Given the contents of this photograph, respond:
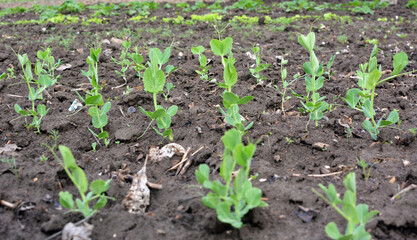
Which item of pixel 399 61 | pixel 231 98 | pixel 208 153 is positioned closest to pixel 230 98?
pixel 231 98

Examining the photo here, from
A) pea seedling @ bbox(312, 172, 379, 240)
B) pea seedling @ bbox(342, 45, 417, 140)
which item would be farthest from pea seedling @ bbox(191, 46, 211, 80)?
pea seedling @ bbox(312, 172, 379, 240)

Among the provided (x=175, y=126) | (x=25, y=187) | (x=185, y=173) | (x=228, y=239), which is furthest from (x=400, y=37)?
(x=25, y=187)

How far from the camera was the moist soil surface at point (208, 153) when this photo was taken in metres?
1.74

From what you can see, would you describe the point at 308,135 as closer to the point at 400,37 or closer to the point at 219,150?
the point at 219,150

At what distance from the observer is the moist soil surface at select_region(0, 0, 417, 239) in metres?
1.74

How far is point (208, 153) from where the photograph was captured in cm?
236

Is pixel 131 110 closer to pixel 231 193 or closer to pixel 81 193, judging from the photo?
pixel 81 193

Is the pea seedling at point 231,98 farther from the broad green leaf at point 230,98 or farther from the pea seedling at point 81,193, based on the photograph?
the pea seedling at point 81,193

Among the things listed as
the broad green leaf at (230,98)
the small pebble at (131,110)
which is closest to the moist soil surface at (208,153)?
the small pebble at (131,110)

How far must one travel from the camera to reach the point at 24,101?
3.28m

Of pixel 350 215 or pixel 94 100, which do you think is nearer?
pixel 350 215

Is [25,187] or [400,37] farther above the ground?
[25,187]

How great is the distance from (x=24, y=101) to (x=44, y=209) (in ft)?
5.67

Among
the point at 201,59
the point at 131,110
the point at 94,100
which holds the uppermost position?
the point at 94,100
